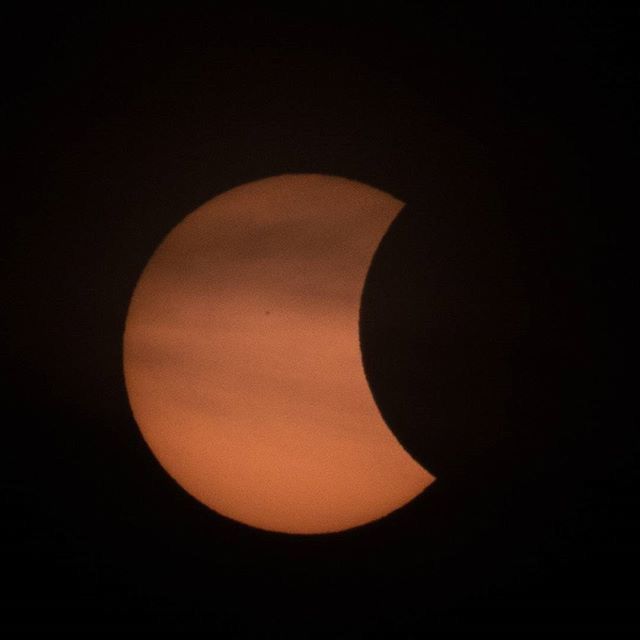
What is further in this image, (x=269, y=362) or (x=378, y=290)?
(x=269, y=362)

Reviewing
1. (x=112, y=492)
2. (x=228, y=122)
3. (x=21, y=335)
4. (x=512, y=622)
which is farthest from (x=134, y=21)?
(x=512, y=622)

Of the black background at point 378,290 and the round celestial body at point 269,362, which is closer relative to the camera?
the black background at point 378,290

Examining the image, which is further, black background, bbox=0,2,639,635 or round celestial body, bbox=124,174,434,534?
round celestial body, bbox=124,174,434,534

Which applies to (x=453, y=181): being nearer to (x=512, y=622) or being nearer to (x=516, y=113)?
(x=516, y=113)

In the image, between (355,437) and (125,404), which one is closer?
(125,404)
